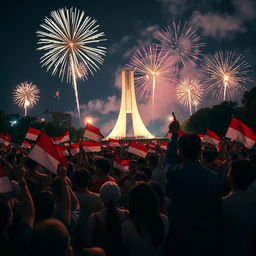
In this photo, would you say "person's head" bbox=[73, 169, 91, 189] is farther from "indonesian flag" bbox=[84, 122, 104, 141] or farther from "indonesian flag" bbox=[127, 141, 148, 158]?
"indonesian flag" bbox=[84, 122, 104, 141]

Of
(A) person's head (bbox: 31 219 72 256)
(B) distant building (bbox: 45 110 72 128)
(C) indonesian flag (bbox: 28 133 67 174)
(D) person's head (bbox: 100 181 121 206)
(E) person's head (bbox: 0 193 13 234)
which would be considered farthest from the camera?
(B) distant building (bbox: 45 110 72 128)

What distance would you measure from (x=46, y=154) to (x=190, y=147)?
345 cm

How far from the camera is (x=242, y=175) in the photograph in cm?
345

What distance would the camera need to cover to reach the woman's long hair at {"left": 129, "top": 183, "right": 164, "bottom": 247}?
2893mm

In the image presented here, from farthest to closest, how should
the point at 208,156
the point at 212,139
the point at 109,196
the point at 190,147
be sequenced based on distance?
the point at 212,139 → the point at 208,156 → the point at 109,196 → the point at 190,147

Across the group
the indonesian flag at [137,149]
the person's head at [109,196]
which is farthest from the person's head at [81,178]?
the indonesian flag at [137,149]

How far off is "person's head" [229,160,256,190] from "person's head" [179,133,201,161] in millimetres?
746

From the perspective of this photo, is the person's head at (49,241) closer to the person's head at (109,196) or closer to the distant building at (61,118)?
the person's head at (109,196)

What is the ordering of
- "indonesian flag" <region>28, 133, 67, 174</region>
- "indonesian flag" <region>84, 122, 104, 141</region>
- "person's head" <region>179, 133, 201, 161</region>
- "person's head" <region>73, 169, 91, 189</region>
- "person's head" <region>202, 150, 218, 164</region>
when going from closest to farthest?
1. "person's head" <region>179, 133, 201, 161</region>
2. "person's head" <region>73, 169, 91, 189</region>
3. "indonesian flag" <region>28, 133, 67, 174</region>
4. "person's head" <region>202, 150, 218, 164</region>
5. "indonesian flag" <region>84, 122, 104, 141</region>

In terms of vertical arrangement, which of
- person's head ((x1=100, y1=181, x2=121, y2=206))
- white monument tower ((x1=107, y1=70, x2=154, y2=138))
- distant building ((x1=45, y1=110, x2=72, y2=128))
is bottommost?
person's head ((x1=100, y1=181, x2=121, y2=206))

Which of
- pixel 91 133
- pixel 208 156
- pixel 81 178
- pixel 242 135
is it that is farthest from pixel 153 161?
pixel 91 133

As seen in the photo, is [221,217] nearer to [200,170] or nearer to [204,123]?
[200,170]

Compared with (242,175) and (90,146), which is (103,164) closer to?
(242,175)

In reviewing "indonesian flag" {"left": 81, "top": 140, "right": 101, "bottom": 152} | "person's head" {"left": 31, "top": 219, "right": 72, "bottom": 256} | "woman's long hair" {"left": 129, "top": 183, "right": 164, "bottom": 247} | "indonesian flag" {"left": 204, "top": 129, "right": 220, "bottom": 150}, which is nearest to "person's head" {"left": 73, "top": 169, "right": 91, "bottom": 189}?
"woman's long hair" {"left": 129, "top": 183, "right": 164, "bottom": 247}
